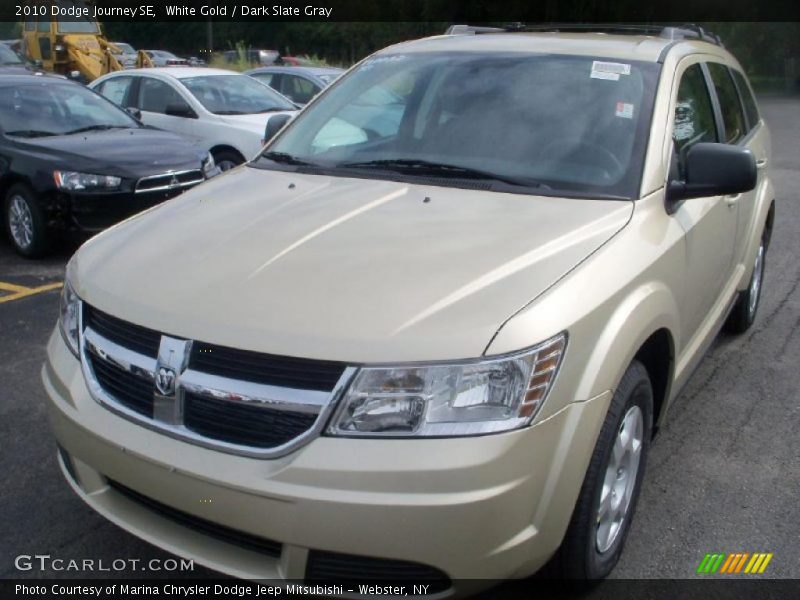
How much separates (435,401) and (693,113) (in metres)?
2.25

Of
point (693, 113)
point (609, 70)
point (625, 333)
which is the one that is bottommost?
point (625, 333)

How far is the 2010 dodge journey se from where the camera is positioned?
221 cm

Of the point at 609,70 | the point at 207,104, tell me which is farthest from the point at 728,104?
the point at 207,104

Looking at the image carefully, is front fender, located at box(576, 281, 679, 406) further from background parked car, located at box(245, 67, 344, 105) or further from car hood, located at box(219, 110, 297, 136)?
background parked car, located at box(245, 67, 344, 105)

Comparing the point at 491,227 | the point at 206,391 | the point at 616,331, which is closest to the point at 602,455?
the point at 616,331

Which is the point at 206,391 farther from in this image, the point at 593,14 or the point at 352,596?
the point at 593,14

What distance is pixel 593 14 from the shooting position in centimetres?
3434

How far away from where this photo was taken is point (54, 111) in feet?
26.5

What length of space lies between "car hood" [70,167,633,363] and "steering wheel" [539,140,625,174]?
26 cm

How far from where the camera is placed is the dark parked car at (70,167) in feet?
23.0

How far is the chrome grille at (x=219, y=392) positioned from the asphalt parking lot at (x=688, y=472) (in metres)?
0.78

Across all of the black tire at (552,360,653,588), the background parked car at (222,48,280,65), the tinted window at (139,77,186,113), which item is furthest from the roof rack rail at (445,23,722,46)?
the background parked car at (222,48,280,65)

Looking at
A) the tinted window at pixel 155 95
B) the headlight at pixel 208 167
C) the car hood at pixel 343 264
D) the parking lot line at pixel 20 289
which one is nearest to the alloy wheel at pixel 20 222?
the parking lot line at pixel 20 289

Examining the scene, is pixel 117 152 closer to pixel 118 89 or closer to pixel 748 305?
pixel 118 89
